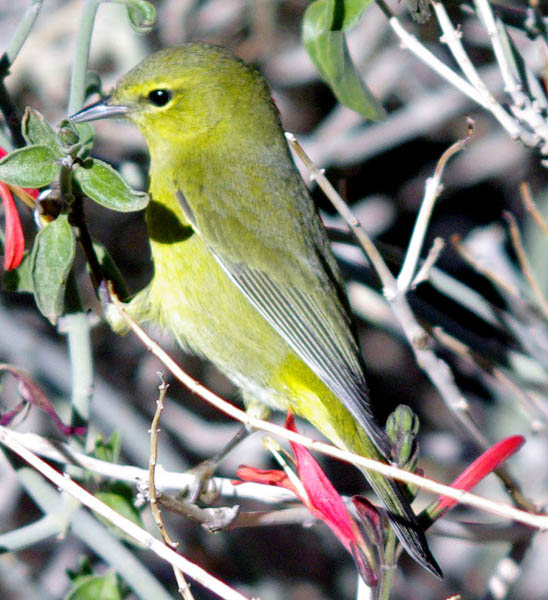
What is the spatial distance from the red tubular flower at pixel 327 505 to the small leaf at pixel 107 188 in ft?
1.95

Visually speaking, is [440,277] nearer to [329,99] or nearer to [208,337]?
[208,337]

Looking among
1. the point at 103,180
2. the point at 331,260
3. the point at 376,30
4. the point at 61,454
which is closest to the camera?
the point at 103,180

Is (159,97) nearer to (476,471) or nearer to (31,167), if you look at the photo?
(31,167)

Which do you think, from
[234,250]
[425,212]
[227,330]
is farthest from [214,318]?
[425,212]

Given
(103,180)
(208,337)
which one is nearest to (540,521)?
(103,180)

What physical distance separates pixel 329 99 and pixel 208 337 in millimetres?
2099

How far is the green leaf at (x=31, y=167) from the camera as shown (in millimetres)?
1677

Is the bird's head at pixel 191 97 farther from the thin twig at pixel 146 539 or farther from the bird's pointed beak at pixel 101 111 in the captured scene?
the thin twig at pixel 146 539

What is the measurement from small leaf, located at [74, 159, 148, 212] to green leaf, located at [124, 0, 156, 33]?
1.20ft

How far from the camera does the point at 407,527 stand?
185 centimetres

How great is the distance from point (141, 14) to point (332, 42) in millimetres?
465

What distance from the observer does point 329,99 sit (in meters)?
4.27

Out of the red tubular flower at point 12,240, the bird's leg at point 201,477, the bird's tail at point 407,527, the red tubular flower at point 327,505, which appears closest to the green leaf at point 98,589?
the bird's leg at point 201,477

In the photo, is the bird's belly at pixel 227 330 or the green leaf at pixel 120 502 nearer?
the green leaf at pixel 120 502
